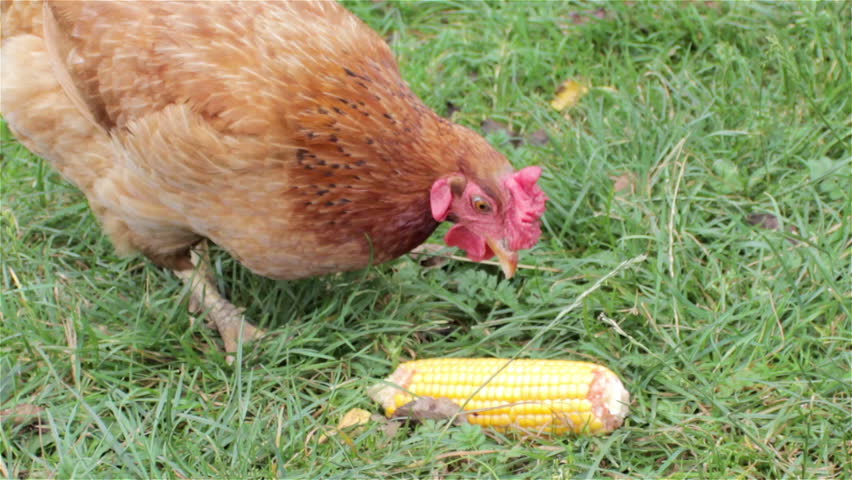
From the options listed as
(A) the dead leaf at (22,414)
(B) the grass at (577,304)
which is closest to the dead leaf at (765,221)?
(B) the grass at (577,304)

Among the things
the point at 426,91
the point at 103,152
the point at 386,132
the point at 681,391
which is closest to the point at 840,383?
the point at 681,391

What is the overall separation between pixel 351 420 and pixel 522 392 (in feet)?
2.07

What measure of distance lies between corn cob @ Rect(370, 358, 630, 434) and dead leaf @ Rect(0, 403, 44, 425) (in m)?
1.22

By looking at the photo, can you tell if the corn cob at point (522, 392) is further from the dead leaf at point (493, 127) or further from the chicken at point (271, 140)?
the dead leaf at point (493, 127)

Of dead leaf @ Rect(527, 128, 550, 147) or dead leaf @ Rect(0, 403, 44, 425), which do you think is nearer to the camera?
dead leaf @ Rect(0, 403, 44, 425)

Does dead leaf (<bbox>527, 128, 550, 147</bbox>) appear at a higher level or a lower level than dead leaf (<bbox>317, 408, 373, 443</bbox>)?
higher

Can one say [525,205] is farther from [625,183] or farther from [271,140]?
[625,183]

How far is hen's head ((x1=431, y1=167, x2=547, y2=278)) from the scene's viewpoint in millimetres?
3029

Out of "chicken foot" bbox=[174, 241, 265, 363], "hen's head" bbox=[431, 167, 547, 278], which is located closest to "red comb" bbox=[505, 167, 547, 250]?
"hen's head" bbox=[431, 167, 547, 278]

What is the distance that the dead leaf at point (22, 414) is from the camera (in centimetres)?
327

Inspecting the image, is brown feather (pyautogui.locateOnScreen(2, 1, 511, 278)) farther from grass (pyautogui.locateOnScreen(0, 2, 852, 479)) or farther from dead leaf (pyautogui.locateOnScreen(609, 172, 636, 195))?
dead leaf (pyautogui.locateOnScreen(609, 172, 636, 195))

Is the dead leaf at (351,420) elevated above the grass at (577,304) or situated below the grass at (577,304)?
below

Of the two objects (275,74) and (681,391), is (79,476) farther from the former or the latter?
(681,391)

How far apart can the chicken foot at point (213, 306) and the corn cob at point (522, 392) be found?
0.62 m
